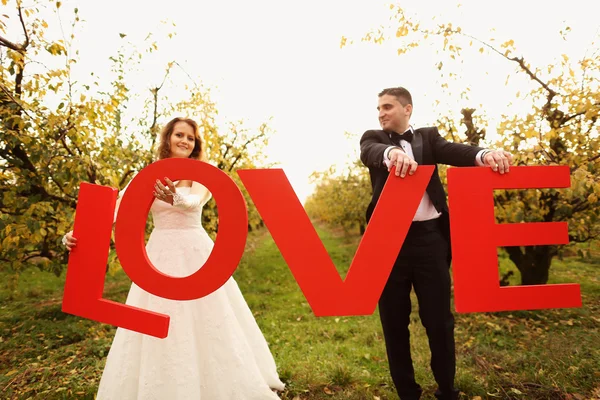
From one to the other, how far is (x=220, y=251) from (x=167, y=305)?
97cm

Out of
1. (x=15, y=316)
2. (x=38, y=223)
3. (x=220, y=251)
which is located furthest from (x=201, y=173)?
(x=15, y=316)

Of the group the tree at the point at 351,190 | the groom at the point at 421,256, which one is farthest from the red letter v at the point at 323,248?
the tree at the point at 351,190

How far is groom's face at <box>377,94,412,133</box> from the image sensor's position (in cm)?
→ 239

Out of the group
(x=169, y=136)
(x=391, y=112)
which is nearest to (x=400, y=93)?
(x=391, y=112)

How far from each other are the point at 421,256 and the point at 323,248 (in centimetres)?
81

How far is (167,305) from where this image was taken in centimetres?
260

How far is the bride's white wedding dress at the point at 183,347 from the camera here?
2.46m

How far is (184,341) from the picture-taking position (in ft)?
8.31

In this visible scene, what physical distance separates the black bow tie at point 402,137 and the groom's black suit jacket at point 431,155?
33mm

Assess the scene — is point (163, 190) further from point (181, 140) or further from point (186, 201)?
point (181, 140)

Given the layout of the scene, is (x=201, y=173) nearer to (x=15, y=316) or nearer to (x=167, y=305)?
→ (x=167, y=305)

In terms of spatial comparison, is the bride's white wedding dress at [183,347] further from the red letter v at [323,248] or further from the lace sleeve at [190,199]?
the red letter v at [323,248]

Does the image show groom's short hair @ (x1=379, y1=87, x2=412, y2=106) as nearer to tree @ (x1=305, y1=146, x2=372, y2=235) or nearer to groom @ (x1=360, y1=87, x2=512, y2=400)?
groom @ (x1=360, y1=87, x2=512, y2=400)

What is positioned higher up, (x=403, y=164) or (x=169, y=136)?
(x=169, y=136)
